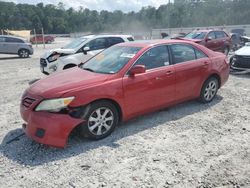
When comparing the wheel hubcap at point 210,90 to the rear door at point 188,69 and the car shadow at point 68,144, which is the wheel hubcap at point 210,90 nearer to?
the rear door at point 188,69

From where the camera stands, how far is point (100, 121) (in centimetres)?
445

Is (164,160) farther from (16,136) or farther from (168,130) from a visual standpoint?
(16,136)

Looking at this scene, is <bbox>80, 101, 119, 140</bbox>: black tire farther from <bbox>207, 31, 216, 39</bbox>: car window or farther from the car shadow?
<bbox>207, 31, 216, 39</bbox>: car window

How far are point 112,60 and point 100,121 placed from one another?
133 centimetres

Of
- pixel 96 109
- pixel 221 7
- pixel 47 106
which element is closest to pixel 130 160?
pixel 96 109

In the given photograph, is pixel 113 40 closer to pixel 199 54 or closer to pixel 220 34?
pixel 199 54

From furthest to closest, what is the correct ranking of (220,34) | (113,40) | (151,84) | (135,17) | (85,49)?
1. (135,17)
2. (220,34)
3. (113,40)
4. (85,49)
5. (151,84)

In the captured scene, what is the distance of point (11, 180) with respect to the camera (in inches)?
136

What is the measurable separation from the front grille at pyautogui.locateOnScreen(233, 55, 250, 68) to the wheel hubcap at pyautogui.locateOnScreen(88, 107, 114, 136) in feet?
22.2

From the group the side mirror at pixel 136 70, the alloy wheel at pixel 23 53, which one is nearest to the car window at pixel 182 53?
the side mirror at pixel 136 70

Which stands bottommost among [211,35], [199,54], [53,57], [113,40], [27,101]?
[27,101]

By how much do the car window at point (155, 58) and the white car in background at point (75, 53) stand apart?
4.01 meters

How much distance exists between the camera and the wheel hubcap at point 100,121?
4.36 metres

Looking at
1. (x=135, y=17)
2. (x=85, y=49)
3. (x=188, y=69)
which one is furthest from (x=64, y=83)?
(x=135, y=17)
